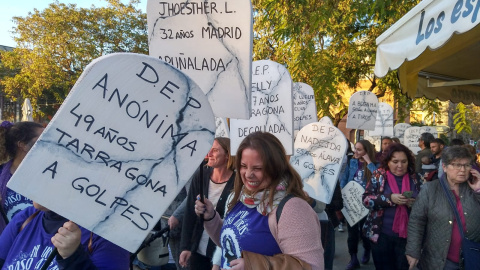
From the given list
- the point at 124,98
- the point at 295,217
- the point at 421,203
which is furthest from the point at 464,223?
the point at 124,98

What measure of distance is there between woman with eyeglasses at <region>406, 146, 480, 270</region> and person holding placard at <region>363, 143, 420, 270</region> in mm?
554

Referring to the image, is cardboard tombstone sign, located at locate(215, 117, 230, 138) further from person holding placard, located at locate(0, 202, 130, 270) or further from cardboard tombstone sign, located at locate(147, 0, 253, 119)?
person holding placard, located at locate(0, 202, 130, 270)

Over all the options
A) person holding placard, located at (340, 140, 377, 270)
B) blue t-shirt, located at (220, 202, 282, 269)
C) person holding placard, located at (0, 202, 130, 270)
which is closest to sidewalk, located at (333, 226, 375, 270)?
person holding placard, located at (340, 140, 377, 270)

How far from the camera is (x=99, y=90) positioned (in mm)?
1715

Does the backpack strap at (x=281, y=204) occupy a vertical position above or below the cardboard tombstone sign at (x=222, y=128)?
below

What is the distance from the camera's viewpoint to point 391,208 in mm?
4367

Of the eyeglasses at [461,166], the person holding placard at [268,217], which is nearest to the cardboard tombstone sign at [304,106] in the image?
the eyeglasses at [461,166]

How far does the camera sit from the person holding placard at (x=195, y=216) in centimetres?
365

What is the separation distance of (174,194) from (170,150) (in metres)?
0.17

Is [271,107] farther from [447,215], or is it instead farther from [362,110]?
[362,110]

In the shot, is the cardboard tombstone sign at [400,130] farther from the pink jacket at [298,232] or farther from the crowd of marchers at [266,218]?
the pink jacket at [298,232]

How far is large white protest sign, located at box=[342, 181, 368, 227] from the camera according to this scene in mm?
5520

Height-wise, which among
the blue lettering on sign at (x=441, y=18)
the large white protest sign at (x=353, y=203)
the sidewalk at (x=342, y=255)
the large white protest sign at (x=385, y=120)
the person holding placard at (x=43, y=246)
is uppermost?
the blue lettering on sign at (x=441, y=18)

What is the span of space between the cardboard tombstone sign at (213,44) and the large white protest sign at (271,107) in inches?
38.2
